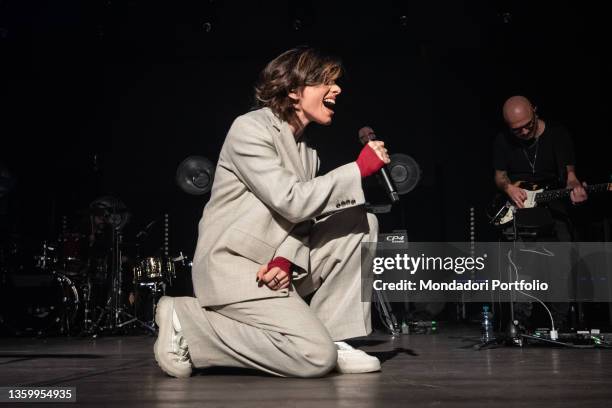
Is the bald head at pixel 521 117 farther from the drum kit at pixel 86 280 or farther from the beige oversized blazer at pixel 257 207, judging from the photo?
the drum kit at pixel 86 280

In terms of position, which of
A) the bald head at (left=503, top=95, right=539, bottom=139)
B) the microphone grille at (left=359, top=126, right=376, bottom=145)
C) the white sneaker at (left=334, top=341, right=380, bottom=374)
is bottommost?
the white sneaker at (left=334, top=341, right=380, bottom=374)

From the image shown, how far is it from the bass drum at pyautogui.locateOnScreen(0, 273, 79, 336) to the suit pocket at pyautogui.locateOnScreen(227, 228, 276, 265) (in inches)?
165

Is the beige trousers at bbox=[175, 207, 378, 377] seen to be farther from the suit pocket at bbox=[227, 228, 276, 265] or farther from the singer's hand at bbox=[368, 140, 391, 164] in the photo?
the singer's hand at bbox=[368, 140, 391, 164]

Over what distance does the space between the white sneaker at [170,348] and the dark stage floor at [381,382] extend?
2.2 inches

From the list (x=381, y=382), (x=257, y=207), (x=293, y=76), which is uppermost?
(x=293, y=76)

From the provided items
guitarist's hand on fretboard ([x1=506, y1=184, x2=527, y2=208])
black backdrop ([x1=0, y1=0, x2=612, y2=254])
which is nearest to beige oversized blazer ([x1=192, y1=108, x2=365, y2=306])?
guitarist's hand on fretboard ([x1=506, y1=184, x2=527, y2=208])

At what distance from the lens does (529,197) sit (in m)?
4.30

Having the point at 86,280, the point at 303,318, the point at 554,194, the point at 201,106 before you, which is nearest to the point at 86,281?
the point at 86,280

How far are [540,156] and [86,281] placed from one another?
3843 mm

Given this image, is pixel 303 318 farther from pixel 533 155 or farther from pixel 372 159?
pixel 533 155

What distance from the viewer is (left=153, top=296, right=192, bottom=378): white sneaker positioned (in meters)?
2.38

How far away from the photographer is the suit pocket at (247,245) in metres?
2.36

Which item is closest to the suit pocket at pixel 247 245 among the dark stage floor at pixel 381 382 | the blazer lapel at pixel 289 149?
the blazer lapel at pixel 289 149

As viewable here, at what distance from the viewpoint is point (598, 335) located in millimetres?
3713
